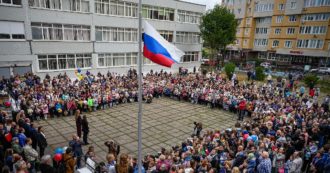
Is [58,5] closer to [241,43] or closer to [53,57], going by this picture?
[53,57]

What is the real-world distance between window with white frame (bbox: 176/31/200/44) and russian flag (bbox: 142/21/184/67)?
3065 cm

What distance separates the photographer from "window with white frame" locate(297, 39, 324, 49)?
134ft

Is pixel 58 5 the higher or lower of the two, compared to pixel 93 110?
higher

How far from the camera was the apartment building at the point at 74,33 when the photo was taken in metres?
21.1

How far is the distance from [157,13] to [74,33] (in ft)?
41.9

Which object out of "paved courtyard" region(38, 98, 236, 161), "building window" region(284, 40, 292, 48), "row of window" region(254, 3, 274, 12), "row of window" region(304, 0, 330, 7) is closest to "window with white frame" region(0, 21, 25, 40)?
"paved courtyard" region(38, 98, 236, 161)

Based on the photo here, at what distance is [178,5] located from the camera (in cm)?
3547

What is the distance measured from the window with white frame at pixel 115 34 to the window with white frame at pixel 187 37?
8.57 metres

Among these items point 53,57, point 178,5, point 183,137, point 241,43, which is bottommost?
point 183,137

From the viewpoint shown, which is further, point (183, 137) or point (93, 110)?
point (93, 110)

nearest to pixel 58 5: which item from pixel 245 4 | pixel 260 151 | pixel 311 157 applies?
pixel 260 151

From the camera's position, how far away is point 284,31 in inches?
1841

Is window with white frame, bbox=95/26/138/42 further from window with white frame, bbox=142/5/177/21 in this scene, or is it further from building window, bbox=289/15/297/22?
building window, bbox=289/15/297/22

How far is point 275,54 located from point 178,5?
27344 millimetres
